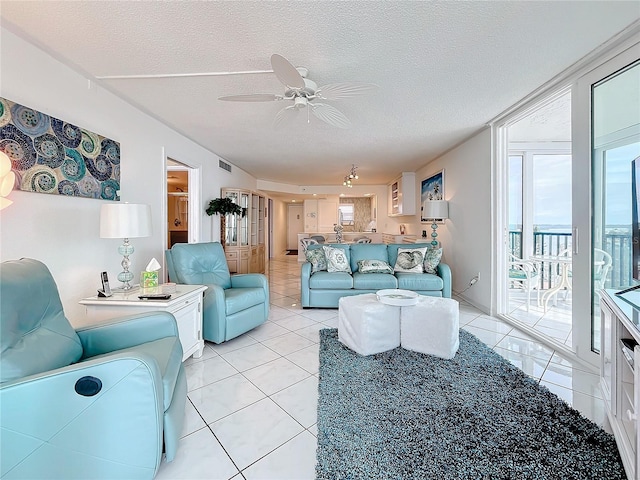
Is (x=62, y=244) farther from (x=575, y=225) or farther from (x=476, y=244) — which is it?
(x=476, y=244)

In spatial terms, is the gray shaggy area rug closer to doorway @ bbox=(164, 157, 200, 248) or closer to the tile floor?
the tile floor

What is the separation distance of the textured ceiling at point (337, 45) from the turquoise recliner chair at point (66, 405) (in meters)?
1.58

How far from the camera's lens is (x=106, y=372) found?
43.0 inches

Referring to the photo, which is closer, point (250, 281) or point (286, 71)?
point (286, 71)

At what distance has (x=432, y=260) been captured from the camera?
3.93 m

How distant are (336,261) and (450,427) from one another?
2660 millimetres

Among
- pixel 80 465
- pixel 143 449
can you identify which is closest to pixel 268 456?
pixel 143 449

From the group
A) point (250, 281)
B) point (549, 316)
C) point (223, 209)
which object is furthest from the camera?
point (223, 209)

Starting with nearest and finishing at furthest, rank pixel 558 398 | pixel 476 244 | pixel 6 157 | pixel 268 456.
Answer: pixel 268 456, pixel 6 157, pixel 558 398, pixel 476 244

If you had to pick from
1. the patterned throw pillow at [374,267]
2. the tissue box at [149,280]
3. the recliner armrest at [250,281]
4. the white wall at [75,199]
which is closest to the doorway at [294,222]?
the patterned throw pillow at [374,267]

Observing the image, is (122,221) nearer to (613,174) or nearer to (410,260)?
(410,260)

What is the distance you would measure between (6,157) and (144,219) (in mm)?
788

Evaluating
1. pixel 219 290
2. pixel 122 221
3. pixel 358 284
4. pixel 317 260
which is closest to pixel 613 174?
pixel 358 284

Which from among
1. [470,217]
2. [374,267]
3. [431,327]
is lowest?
[431,327]
